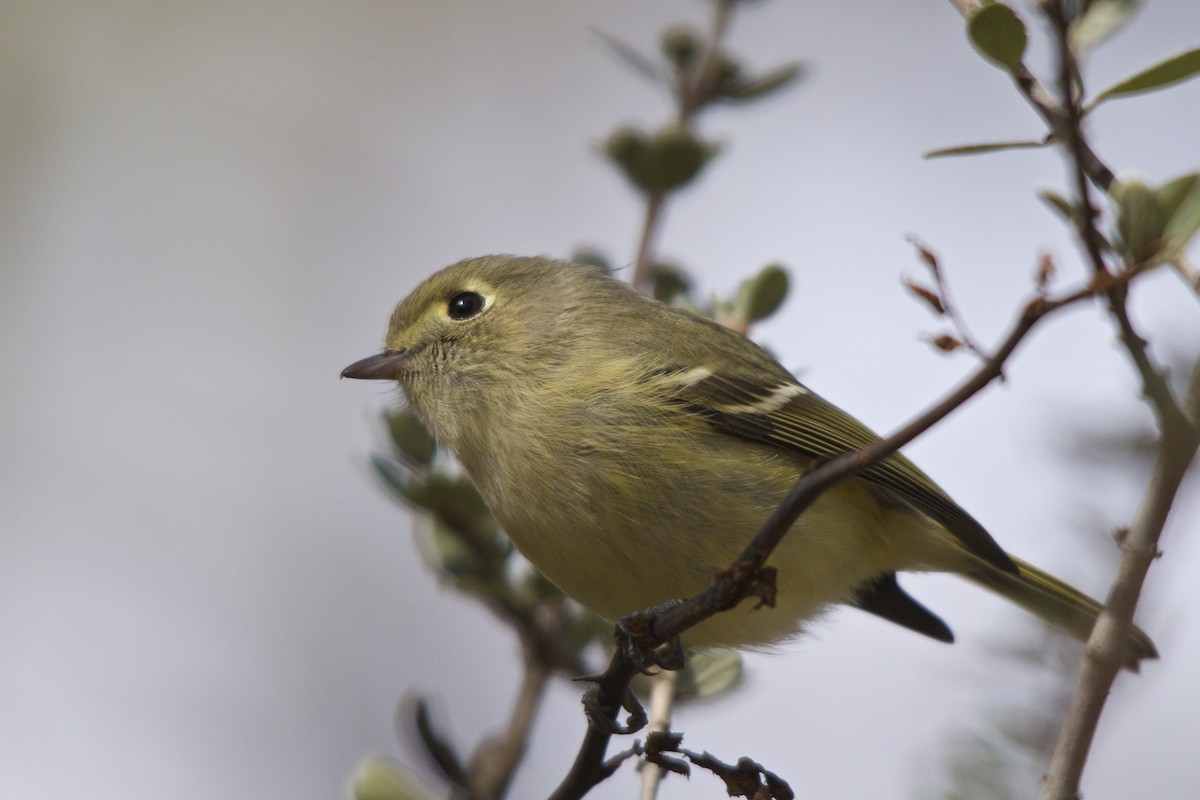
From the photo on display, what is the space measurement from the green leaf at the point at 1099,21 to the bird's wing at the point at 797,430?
46.1 inches

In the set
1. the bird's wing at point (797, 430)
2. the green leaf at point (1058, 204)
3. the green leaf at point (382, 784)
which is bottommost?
the green leaf at point (382, 784)

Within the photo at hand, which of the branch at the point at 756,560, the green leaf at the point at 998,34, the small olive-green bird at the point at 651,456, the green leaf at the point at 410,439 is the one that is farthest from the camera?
the green leaf at the point at 410,439

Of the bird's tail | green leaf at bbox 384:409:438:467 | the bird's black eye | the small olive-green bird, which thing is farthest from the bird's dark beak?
the bird's tail

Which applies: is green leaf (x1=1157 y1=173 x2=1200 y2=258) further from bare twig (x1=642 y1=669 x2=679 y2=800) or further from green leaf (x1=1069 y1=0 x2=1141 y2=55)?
bare twig (x1=642 y1=669 x2=679 y2=800)

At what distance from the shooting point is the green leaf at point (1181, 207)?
1.38 metres

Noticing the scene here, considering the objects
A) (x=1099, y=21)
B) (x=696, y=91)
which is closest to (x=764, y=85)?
(x=696, y=91)

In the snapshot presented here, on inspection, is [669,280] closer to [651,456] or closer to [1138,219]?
[651,456]

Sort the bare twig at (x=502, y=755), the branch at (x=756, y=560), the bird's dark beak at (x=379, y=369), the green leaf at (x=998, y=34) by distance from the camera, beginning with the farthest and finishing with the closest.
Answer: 1. the bird's dark beak at (x=379, y=369)
2. the bare twig at (x=502, y=755)
3. the green leaf at (x=998, y=34)
4. the branch at (x=756, y=560)

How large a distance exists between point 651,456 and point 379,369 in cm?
88

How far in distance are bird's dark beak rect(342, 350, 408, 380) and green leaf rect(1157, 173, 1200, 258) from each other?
6.53 feet

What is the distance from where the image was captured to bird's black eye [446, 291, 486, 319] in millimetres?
3070

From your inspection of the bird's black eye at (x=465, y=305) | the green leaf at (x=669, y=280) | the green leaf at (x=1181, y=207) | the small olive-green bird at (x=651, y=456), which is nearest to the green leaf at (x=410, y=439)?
the small olive-green bird at (x=651, y=456)

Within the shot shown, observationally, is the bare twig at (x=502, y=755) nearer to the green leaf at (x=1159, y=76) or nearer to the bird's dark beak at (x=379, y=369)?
the bird's dark beak at (x=379, y=369)

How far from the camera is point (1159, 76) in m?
1.57
